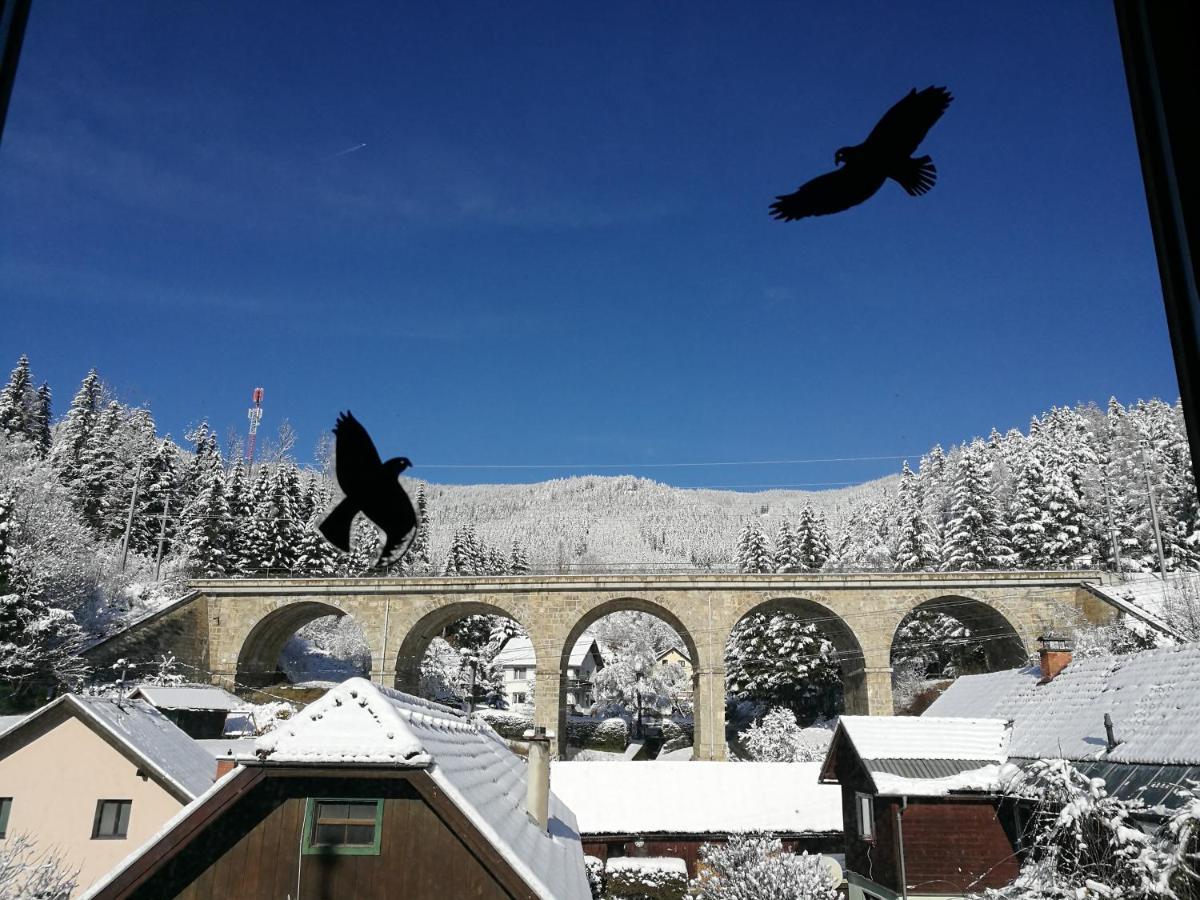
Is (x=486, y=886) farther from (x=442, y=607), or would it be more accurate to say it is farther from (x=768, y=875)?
(x=442, y=607)

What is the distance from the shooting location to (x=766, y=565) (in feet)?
205

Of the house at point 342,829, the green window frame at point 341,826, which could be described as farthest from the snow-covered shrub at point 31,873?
the green window frame at point 341,826

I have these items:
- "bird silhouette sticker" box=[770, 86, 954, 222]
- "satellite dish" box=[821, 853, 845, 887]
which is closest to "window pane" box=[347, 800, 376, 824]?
"bird silhouette sticker" box=[770, 86, 954, 222]

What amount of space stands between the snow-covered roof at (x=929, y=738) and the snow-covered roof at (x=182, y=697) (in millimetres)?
24958

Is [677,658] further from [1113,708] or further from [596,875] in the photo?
[1113,708]

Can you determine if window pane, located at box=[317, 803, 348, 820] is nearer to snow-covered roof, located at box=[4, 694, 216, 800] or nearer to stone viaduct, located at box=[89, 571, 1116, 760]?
snow-covered roof, located at box=[4, 694, 216, 800]

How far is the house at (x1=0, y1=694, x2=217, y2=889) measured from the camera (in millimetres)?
16641

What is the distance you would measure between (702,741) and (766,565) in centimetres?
2168

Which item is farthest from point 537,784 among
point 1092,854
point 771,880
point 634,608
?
point 634,608

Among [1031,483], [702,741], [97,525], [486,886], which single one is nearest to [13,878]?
[486,886]

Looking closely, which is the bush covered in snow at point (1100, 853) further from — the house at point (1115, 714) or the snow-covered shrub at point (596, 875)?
the snow-covered shrub at point (596, 875)

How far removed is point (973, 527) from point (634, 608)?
70.6 ft

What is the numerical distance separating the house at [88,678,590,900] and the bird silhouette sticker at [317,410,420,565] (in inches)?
363

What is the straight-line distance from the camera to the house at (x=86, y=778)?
1664 cm
